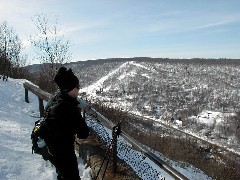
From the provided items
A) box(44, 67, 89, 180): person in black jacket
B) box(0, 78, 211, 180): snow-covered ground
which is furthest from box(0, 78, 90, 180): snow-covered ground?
box(44, 67, 89, 180): person in black jacket

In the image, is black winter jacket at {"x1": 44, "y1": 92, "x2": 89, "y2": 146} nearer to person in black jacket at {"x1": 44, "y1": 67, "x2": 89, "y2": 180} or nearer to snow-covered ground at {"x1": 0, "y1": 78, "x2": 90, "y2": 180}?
person in black jacket at {"x1": 44, "y1": 67, "x2": 89, "y2": 180}

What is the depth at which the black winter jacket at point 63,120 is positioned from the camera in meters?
4.27

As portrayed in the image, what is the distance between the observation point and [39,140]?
178 inches

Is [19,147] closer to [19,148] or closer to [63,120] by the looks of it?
[19,148]

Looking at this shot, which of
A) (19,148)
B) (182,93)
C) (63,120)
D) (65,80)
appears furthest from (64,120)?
(182,93)

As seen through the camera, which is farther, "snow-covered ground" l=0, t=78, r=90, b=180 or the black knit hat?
"snow-covered ground" l=0, t=78, r=90, b=180

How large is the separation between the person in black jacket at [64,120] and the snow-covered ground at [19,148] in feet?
7.09

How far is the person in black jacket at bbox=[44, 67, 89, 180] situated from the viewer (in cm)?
427

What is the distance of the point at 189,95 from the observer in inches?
3937

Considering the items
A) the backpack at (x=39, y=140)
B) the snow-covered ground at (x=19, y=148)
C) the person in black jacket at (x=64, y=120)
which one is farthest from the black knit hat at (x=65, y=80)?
the snow-covered ground at (x=19, y=148)

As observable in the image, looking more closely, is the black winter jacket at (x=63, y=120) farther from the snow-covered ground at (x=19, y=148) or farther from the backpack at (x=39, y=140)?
the snow-covered ground at (x=19, y=148)

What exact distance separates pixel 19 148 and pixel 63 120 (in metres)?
3.92

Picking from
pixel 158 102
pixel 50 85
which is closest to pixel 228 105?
pixel 158 102

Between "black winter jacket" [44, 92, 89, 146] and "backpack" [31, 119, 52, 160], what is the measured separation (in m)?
0.08
